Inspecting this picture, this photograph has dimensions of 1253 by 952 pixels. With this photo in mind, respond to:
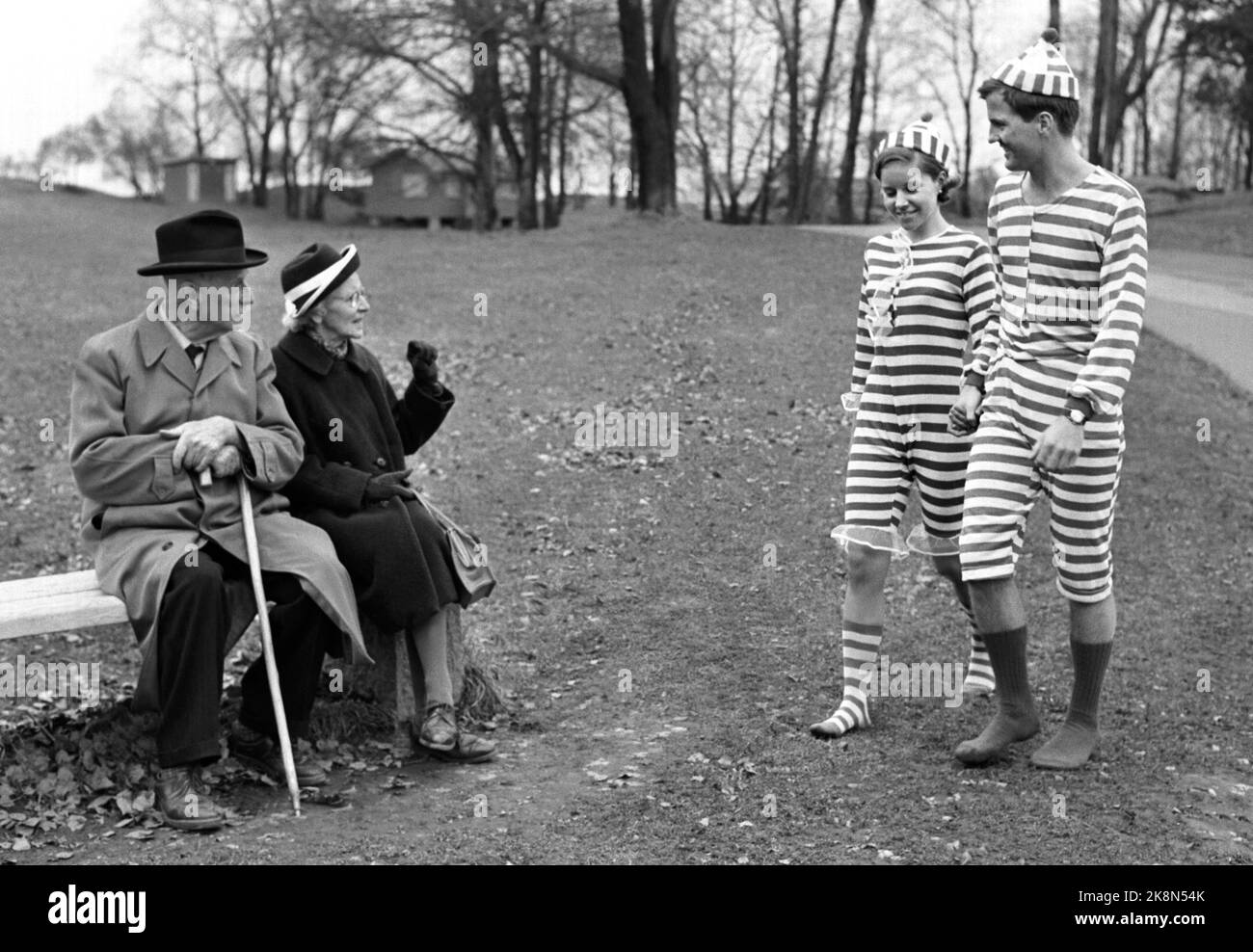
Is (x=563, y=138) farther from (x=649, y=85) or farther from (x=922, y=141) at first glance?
(x=922, y=141)

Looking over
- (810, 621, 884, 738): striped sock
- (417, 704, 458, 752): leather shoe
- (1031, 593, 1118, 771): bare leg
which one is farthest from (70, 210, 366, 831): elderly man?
(1031, 593, 1118, 771): bare leg

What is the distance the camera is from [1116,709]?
638cm

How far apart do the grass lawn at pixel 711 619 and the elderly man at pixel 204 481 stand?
0.46m

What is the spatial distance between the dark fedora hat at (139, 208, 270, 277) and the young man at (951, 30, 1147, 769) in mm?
2561

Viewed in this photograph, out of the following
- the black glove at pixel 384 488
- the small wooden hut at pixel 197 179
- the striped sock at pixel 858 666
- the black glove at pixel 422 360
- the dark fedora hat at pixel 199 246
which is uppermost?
the small wooden hut at pixel 197 179

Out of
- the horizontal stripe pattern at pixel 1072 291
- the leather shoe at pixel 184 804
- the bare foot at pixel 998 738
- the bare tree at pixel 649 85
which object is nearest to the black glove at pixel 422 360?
the leather shoe at pixel 184 804

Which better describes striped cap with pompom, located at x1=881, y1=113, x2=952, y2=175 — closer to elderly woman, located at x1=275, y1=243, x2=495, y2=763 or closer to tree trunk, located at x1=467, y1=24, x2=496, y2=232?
elderly woman, located at x1=275, y1=243, x2=495, y2=763

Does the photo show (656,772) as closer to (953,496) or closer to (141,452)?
(953,496)

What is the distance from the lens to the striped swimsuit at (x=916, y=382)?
5.76m

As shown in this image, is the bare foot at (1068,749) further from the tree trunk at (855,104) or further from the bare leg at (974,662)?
the tree trunk at (855,104)

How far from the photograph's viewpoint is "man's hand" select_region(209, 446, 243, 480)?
18.1 feet

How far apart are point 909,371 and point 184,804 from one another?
2.85m

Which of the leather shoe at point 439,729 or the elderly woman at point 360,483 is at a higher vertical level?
the elderly woman at point 360,483

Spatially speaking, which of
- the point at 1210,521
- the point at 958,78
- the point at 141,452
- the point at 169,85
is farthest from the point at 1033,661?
the point at 169,85
